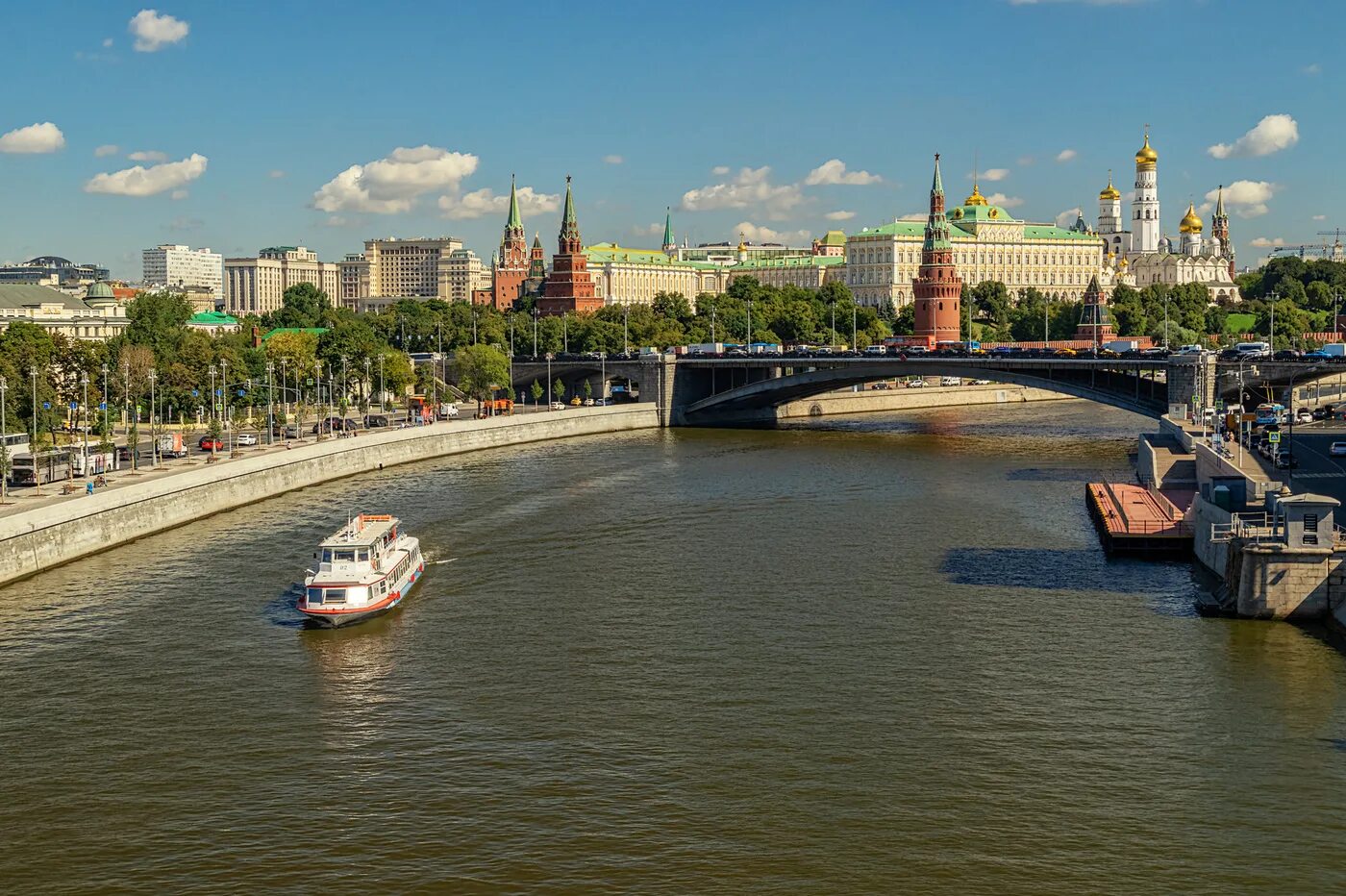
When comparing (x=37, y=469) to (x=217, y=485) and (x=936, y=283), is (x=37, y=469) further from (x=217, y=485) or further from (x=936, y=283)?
(x=936, y=283)

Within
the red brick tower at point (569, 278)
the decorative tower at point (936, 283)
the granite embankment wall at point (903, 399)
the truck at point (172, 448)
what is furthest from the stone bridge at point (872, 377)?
the red brick tower at point (569, 278)

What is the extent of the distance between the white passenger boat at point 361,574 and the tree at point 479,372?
64.2m

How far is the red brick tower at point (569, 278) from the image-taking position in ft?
602

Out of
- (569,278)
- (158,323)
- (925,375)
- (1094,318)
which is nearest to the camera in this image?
(925,375)

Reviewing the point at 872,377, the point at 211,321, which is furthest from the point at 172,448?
the point at 211,321

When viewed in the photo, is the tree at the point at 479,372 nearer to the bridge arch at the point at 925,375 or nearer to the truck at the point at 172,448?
the bridge arch at the point at 925,375

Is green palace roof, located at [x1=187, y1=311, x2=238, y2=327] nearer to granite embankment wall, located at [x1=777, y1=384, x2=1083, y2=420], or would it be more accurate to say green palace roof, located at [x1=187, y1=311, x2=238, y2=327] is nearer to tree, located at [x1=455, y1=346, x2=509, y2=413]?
tree, located at [x1=455, y1=346, x2=509, y2=413]

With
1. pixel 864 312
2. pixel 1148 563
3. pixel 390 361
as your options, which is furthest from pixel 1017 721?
pixel 864 312

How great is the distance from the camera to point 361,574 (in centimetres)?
3894

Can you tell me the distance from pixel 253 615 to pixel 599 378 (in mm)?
80015

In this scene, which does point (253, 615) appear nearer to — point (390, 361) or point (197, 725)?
point (197, 725)

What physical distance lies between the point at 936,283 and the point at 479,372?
56.8 meters

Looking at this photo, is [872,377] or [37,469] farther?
[872,377]

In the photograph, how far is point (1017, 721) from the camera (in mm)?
29281
